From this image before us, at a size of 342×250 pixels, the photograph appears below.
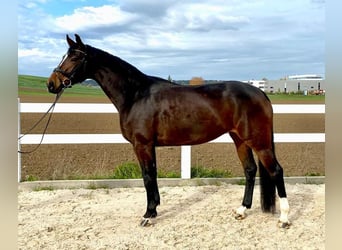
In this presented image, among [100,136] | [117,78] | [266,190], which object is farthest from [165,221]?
[100,136]

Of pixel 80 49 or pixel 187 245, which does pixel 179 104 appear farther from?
pixel 187 245

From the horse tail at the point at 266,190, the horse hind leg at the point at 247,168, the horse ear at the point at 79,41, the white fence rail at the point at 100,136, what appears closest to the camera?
the horse ear at the point at 79,41

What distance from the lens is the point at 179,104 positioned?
351cm

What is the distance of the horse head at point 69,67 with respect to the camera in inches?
135

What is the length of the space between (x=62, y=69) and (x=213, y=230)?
222cm

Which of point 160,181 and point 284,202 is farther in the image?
point 160,181

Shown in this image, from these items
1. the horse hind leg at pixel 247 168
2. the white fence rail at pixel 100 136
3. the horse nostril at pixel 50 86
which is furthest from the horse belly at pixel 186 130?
the white fence rail at pixel 100 136

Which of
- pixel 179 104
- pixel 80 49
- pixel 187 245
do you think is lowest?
pixel 187 245

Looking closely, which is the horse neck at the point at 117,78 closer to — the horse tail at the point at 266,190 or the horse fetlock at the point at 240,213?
the horse tail at the point at 266,190

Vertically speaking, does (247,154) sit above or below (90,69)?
below

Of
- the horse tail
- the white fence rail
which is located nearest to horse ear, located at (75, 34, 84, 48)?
the white fence rail
